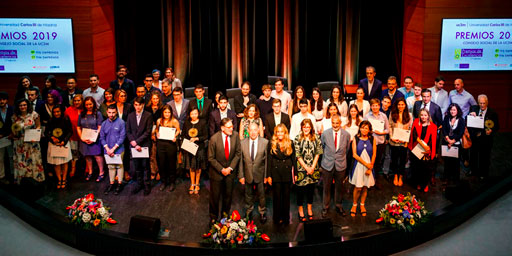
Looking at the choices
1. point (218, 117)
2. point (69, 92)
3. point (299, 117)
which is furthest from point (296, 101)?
point (69, 92)

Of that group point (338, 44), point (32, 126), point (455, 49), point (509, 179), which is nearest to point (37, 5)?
point (32, 126)

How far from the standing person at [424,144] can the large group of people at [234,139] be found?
14 mm

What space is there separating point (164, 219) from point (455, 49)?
6506 mm

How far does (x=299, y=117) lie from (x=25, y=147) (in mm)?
3922

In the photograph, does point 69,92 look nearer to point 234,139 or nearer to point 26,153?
point 26,153

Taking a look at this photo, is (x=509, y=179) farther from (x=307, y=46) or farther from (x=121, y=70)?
(x=121, y=70)

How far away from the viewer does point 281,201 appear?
621cm

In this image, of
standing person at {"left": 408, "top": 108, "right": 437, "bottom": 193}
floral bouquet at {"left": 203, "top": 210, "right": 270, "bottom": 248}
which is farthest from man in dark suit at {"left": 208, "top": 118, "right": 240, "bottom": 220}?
standing person at {"left": 408, "top": 108, "right": 437, "bottom": 193}

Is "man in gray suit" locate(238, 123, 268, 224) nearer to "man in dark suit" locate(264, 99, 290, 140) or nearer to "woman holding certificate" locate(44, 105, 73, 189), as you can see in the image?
"man in dark suit" locate(264, 99, 290, 140)

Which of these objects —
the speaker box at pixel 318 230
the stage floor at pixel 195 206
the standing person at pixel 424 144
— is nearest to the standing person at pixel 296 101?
the stage floor at pixel 195 206

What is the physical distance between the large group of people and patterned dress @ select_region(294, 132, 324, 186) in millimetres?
34

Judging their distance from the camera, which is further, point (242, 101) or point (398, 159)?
point (242, 101)

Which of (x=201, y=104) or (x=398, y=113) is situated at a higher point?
(x=201, y=104)

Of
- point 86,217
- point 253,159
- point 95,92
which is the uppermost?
point 95,92
